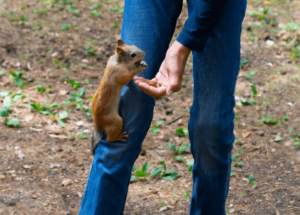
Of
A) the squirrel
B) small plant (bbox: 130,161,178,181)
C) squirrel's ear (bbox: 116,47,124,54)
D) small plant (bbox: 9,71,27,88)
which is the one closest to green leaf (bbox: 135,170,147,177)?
small plant (bbox: 130,161,178,181)

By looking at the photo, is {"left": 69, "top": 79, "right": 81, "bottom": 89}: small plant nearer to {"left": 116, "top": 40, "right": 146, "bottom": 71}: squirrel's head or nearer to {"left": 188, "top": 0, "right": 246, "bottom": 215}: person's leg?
{"left": 116, "top": 40, "right": 146, "bottom": 71}: squirrel's head

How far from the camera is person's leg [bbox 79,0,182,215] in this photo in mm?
1890

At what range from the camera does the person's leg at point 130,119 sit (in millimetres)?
1890

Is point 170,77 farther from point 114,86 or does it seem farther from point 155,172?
point 155,172

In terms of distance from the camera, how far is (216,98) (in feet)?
6.06

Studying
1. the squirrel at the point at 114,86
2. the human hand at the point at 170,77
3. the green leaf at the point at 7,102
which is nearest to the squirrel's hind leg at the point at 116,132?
the squirrel at the point at 114,86

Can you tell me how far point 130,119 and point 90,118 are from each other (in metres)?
1.89

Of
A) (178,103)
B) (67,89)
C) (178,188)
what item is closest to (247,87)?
(178,103)

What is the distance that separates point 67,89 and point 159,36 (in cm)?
→ 248

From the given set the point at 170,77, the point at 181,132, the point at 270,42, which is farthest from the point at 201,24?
the point at 270,42

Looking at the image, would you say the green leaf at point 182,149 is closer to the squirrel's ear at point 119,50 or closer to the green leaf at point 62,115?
the green leaf at point 62,115

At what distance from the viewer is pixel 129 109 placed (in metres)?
1.95

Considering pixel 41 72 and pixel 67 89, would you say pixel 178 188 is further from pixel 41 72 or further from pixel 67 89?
pixel 41 72

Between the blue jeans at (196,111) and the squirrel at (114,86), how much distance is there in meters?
0.09
